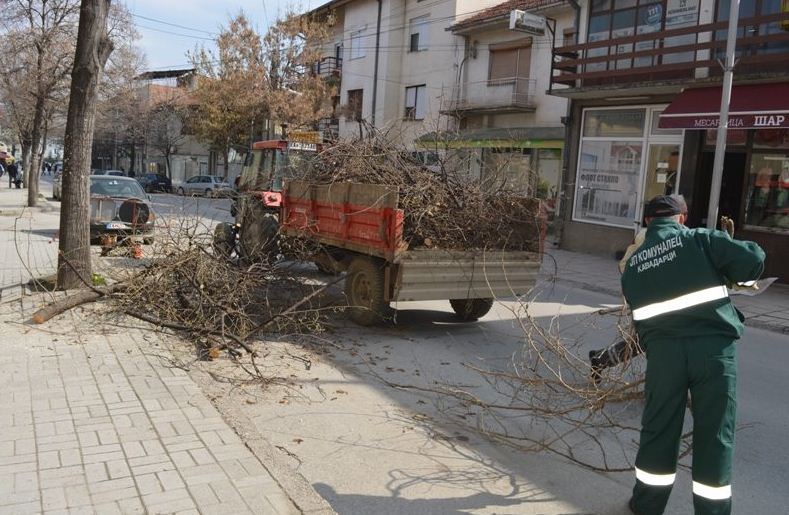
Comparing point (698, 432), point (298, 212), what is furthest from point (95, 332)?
point (698, 432)

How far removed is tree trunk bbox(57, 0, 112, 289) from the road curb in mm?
3801

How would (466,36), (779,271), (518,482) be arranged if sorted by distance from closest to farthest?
(518,482) < (779,271) < (466,36)

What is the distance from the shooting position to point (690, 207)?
601 inches

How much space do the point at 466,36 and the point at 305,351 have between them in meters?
22.2

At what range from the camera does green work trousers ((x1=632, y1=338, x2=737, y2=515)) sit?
10.6 feet

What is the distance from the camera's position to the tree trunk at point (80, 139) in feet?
26.1

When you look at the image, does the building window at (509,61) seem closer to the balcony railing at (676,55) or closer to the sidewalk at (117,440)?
the balcony railing at (676,55)

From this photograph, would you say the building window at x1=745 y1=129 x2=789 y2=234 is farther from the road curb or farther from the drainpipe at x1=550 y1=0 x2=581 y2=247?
the road curb

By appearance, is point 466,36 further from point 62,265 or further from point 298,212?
point 62,265

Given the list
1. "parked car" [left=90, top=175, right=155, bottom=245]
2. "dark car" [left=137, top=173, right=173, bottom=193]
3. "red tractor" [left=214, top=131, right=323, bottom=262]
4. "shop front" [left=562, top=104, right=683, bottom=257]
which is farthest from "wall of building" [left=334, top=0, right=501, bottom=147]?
"dark car" [left=137, top=173, right=173, bottom=193]

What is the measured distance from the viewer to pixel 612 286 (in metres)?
12.8

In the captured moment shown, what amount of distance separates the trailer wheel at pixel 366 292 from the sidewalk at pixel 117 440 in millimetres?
2408

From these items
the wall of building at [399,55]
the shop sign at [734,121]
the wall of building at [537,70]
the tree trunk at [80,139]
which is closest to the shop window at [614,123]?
the shop sign at [734,121]

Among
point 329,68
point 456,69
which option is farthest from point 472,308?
point 329,68
